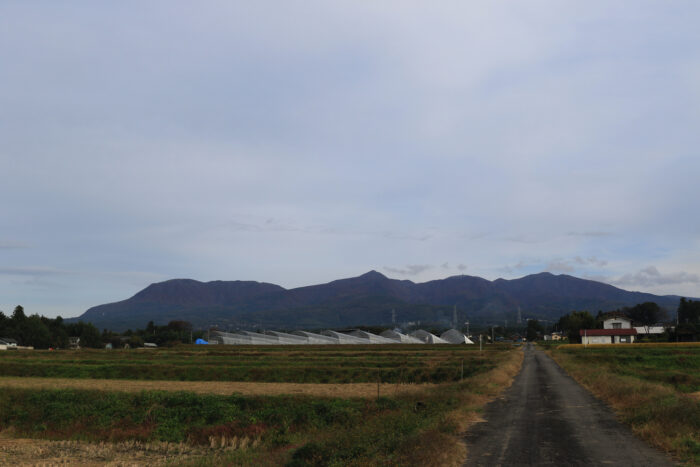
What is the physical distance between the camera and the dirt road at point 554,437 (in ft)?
51.7

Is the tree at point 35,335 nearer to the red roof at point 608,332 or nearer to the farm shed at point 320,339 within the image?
the farm shed at point 320,339

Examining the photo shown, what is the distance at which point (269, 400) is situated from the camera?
31453mm

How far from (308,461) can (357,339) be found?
168 metres

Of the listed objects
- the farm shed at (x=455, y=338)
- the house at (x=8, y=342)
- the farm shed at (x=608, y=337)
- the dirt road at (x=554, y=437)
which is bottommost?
the farm shed at (x=455, y=338)

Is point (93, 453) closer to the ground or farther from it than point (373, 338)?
farther from it

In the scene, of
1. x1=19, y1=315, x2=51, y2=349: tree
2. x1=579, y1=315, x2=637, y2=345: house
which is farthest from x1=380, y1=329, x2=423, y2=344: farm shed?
x1=19, y1=315, x2=51, y2=349: tree

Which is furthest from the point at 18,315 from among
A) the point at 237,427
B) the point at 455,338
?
the point at 237,427

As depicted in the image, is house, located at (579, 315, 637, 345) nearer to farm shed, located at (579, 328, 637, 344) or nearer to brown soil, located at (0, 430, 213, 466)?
farm shed, located at (579, 328, 637, 344)

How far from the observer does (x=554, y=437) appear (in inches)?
757

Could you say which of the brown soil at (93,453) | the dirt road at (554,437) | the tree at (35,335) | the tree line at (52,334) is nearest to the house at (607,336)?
the dirt road at (554,437)

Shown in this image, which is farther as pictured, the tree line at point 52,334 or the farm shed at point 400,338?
the farm shed at point 400,338

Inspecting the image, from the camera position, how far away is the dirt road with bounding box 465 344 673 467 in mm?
15750

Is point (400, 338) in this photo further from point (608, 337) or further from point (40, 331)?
point (40, 331)

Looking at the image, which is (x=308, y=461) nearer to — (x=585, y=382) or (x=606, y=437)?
(x=606, y=437)
